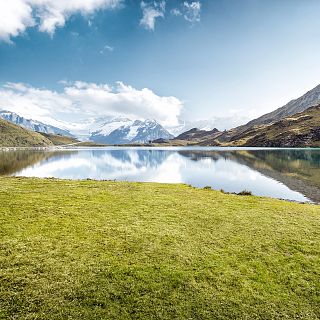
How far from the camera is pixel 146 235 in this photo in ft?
62.4

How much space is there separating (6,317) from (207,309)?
8.19 m

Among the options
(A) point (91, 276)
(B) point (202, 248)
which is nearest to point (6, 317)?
(A) point (91, 276)

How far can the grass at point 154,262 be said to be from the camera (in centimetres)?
1243

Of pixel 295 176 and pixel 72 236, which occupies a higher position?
pixel 72 236

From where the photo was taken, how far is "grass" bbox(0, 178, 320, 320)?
40.8 feet

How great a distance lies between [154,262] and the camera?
51.3 feet

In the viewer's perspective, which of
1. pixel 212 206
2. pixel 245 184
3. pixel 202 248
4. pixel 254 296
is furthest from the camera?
pixel 245 184

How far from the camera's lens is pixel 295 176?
78.1 meters

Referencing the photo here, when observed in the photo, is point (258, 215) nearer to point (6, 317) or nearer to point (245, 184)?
point (6, 317)

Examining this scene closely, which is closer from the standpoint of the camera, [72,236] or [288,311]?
[288,311]

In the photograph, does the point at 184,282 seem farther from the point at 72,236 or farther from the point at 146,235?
the point at 72,236

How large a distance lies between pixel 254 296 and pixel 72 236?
36.8 ft

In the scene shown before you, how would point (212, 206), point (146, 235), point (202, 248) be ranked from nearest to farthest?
point (202, 248) → point (146, 235) → point (212, 206)

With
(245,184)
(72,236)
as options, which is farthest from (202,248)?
(245,184)
